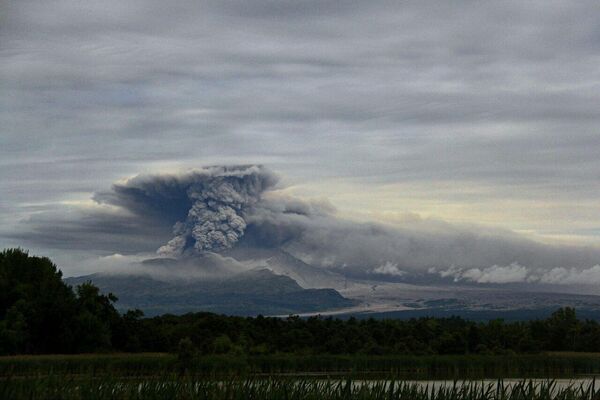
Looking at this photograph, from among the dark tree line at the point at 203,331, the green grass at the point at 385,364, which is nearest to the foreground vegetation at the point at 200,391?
the green grass at the point at 385,364

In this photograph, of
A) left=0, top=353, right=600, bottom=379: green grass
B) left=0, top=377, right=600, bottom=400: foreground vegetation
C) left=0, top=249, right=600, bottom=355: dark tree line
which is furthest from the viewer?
left=0, top=249, right=600, bottom=355: dark tree line

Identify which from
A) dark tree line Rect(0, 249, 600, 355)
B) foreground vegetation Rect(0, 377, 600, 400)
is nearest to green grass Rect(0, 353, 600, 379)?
dark tree line Rect(0, 249, 600, 355)

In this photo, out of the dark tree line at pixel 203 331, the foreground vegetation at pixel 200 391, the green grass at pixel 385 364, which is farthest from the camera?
the dark tree line at pixel 203 331

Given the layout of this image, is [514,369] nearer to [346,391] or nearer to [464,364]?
[464,364]

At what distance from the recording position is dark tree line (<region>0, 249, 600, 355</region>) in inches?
3145

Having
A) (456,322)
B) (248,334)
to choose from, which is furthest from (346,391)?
(456,322)

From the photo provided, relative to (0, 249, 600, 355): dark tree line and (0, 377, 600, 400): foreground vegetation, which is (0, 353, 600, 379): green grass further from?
(0, 377, 600, 400): foreground vegetation

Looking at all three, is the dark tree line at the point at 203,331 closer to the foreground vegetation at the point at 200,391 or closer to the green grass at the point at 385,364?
the green grass at the point at 385,364

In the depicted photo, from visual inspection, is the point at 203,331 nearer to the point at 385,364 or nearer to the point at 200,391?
the point at 385,364

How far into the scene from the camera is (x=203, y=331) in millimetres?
93000

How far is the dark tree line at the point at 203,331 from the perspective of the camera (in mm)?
79875

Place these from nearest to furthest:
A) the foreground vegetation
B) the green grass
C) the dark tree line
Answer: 1. the foreground vegetation
2. the green grass
3. the dark tree line

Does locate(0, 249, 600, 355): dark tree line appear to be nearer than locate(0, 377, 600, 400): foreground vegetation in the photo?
No

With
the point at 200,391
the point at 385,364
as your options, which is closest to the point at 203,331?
the point at 385,364
